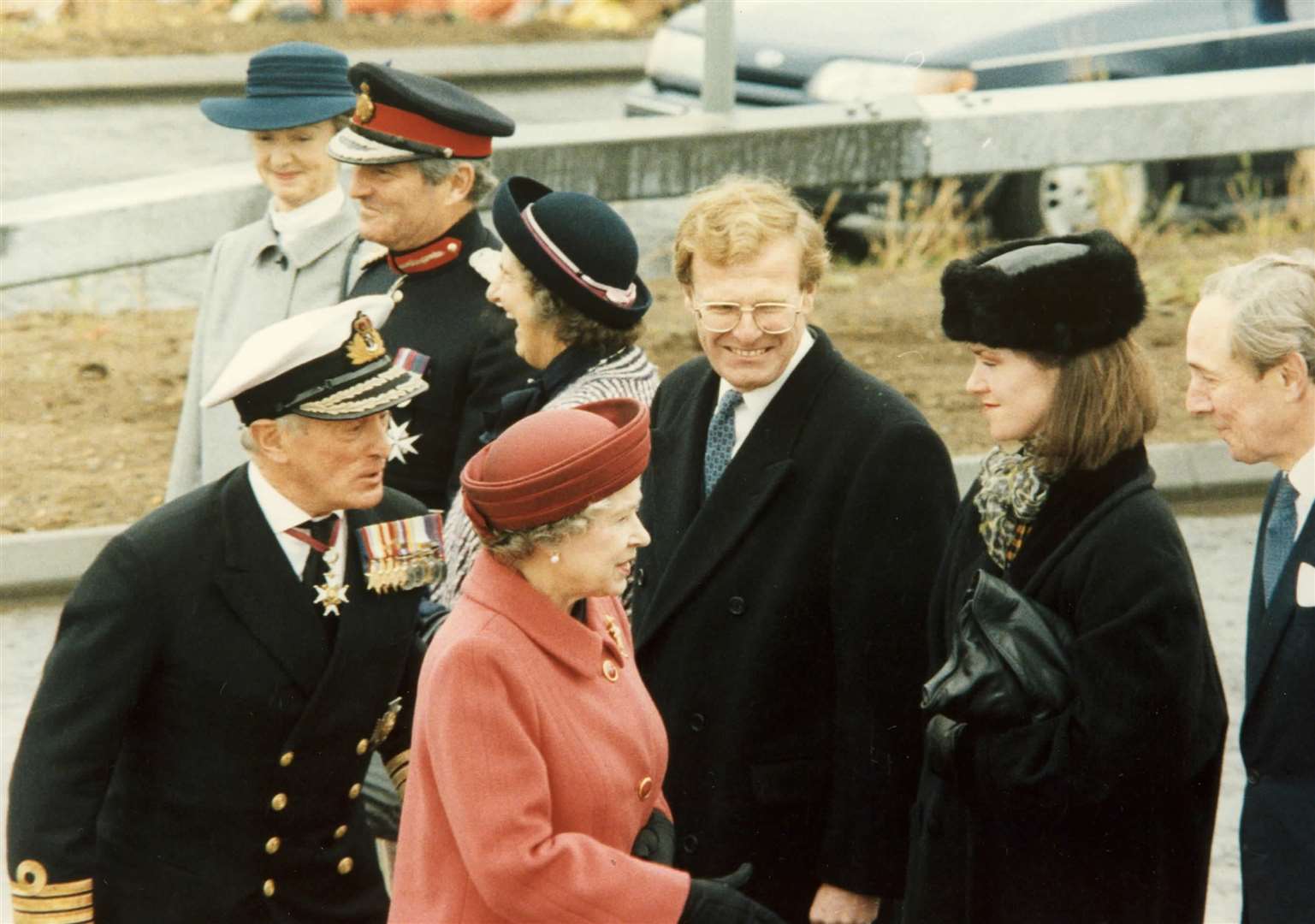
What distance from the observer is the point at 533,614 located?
3.31 m

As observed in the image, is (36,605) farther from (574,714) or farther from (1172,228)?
(1172,228)

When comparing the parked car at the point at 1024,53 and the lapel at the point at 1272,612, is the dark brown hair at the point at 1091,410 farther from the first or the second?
the parked car at the point at 1024,53

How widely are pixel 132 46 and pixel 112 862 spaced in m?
15.1

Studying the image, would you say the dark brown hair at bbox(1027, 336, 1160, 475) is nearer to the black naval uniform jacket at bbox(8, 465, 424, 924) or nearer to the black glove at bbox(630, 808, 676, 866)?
the black glove at bbox(630, 808, 676, 866)

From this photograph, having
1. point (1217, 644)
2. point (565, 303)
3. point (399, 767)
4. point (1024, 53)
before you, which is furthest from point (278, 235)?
point (1024, 53)

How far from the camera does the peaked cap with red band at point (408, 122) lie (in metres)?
5.00

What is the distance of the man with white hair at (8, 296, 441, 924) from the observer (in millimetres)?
3475

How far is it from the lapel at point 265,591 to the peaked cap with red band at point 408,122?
5.01 ft

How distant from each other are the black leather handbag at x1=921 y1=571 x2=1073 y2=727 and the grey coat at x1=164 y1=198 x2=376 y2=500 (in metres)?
2.36

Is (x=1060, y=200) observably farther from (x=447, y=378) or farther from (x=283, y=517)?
(x=283, y=517)

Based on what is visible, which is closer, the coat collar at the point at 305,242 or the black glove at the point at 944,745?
the black glove at the point at 944,745

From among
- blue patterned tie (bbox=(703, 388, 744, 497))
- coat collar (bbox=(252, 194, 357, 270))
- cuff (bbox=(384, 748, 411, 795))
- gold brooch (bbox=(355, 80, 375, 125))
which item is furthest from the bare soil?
blue patterned tie (bbox=(703, 388, 744, 497))

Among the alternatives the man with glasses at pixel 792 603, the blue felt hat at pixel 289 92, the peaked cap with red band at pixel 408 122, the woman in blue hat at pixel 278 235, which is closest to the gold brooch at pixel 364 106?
the peaked cap with red band at pixel 408 122

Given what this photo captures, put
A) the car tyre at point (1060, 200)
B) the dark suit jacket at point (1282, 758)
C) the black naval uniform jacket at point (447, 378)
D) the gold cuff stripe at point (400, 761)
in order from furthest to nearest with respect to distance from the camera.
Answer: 1. the car tyre at point (1060, 200)
2. the black naval uniform jacket at point (447, 378)
3. the gold cuff stripe at point (400, 761)
4. the dark suit jacket at point (1282, 758)
